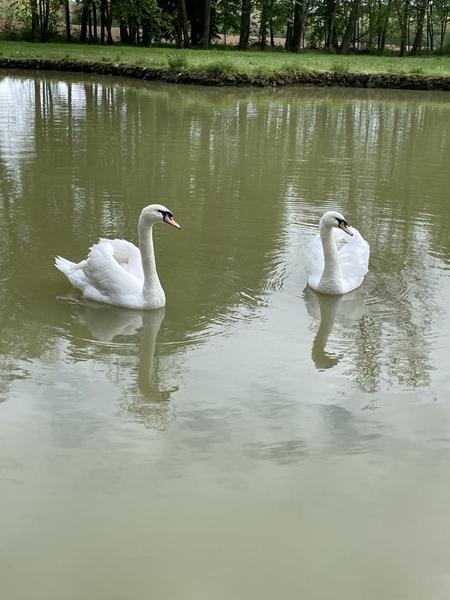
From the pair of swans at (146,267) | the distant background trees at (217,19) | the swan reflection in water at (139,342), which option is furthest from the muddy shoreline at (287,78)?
the swan reflection in water at (139,342)

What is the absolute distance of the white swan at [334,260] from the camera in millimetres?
7551

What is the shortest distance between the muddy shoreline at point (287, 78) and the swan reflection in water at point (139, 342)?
2557 centimetres

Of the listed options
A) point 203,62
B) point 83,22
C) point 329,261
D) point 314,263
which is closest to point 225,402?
point 329,261

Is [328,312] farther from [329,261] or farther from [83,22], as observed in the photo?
[83,22]

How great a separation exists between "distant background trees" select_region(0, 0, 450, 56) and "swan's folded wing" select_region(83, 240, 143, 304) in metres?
40.2

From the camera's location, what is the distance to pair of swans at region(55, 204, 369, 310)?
6.95 metres

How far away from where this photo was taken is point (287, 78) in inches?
1278

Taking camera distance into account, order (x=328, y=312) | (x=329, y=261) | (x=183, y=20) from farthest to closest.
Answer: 1. (x=183, y=20)
2. (x=329, y=261)
3. (x=328, y=312)

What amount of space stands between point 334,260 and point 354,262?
463 millimetres

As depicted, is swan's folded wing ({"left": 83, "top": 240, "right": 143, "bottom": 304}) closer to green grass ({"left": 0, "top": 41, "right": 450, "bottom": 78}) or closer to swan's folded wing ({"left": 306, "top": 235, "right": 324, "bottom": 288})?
swan's folded wing ({"left": 306, "top": 235, "right": 324, "bottom": 288})

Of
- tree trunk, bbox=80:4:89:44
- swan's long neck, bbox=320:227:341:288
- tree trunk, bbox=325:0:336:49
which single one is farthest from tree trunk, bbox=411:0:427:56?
swan's long neck, bbox=320:227:341:288

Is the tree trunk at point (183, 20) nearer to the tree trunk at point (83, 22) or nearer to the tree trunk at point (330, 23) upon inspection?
the tree trunk at point (83, 22)

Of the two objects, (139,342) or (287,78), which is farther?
(287,78)

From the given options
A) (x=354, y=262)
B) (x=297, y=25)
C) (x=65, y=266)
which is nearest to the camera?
(x=65, y=266)
